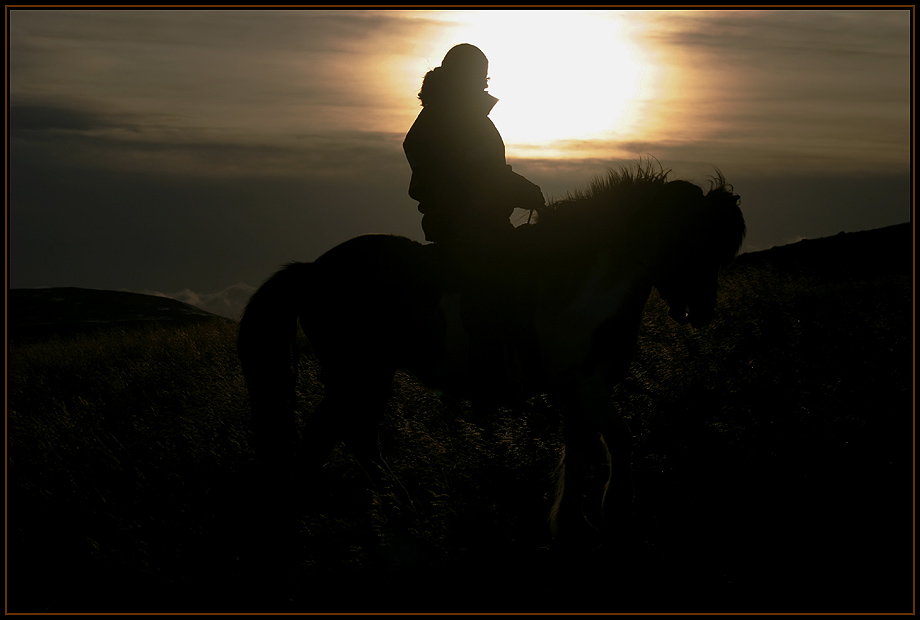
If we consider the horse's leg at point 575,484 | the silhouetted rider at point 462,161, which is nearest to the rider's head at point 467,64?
the silhouetted rider at point 462,161

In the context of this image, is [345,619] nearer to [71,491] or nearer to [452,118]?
[452,118]

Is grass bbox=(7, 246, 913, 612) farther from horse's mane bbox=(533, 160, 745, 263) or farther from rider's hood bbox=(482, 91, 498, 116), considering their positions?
rider's hood bbox=(482, 91, 498, 116)

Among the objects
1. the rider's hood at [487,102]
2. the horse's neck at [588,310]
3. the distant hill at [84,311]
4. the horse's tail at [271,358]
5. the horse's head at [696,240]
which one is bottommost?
the distant hill at [84,311]

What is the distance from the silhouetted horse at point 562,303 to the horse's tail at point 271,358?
0.38 feet

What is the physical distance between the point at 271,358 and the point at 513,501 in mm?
2098

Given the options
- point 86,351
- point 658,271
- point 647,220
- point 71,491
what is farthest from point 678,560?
point 86,351

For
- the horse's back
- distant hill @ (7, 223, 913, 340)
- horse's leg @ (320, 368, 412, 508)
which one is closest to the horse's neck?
the horse's back

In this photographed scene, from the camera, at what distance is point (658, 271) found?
424cm

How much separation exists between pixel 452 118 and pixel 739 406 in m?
3.69

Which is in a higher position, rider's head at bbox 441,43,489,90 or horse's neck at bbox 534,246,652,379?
rider's head at bbox 441,43,489,90

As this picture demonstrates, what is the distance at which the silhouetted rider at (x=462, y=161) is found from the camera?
12.9 ft

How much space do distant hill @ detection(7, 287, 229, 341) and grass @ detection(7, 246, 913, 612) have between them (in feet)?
44.8

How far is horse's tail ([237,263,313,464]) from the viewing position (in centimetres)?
469

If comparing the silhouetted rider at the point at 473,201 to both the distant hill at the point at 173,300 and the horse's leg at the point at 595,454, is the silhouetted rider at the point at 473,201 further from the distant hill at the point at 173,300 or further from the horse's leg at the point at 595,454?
the distant hill at the point at 173,300
